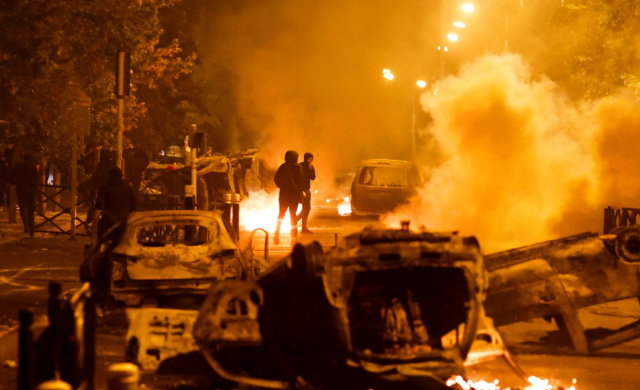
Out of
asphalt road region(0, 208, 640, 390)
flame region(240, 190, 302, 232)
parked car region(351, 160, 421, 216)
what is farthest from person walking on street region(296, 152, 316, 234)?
flame region(240, 190, 302, 232)

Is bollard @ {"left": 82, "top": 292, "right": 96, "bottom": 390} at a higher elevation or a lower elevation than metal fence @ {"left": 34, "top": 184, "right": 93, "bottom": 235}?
lower

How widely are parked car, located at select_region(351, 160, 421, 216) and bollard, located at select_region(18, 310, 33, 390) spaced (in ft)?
61.4

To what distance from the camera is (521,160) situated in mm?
22297

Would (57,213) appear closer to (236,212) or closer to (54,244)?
(54,244)

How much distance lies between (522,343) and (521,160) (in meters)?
14.0

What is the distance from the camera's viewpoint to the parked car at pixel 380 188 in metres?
23.3

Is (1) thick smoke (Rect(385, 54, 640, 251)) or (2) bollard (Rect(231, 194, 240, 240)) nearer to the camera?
(2) bollard (Rect(231, 194, 240, 240))

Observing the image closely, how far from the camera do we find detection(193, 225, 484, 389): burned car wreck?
5891mm

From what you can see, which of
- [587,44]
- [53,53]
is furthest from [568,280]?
[587,44]

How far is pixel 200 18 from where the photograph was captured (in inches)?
1441

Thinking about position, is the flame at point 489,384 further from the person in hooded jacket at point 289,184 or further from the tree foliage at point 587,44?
the tree foliage at point 587,44

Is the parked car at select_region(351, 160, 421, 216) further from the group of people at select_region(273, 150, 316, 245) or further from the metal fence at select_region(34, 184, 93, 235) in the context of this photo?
the metal fence at select_region(34, 184, 93, 235)

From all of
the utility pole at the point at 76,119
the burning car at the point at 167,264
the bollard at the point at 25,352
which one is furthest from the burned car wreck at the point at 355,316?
the utility pole at the point at 76,119

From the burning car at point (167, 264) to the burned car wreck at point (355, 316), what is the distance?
274 cm
